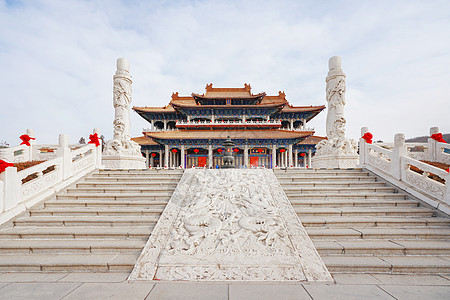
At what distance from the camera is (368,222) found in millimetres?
4414

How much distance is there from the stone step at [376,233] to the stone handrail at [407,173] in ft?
3.45

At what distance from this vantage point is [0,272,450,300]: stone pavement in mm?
2656

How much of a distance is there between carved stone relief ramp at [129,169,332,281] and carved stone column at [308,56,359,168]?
4.99 metres

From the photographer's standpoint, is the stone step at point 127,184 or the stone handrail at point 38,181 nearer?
the stone handrail at point 38,181

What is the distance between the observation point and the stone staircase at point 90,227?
342cm

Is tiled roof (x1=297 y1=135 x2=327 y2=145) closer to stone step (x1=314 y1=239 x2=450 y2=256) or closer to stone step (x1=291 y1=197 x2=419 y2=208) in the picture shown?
stone step (x1=291 y1=197 x2=419 y2=208)

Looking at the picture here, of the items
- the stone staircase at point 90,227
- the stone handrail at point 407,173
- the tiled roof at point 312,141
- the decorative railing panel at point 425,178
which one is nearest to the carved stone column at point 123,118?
the stone staircase at point 90,227

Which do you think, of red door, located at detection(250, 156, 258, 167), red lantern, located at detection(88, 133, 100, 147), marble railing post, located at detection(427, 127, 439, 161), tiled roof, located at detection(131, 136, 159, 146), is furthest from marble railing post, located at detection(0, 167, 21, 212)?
red door, located at detection(250, 156, 258, 167)

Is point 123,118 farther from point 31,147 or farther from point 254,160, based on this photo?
point 254,160

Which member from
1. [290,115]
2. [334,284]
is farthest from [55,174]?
[290,115]

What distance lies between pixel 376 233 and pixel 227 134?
58.1 ft

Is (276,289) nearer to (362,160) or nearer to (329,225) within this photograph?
(329,225)

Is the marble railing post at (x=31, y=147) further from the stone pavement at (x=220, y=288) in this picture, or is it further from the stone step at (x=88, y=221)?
the stone pavement at (x=220, y=288)

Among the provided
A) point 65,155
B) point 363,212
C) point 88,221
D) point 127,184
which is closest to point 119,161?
point 65,155
